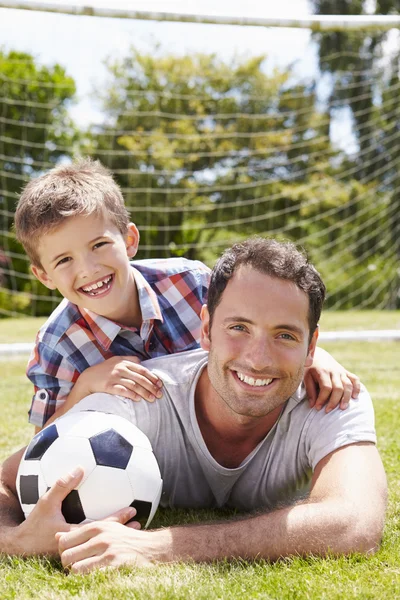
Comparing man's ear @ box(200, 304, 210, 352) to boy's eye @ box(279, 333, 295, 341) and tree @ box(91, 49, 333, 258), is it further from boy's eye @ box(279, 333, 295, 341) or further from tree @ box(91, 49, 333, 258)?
tree @ box(91, 49, 333, 258)

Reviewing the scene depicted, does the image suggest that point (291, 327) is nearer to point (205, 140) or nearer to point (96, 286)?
point (96, 286)

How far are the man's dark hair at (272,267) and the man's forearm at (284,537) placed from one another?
0.66 m

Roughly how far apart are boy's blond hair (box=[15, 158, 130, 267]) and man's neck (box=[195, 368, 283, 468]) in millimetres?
874

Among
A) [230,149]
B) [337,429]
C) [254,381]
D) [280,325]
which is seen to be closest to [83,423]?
[254,381]

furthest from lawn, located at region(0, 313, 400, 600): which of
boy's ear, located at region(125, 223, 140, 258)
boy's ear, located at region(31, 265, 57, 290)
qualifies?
boy's ear, located at region(125, 223, 140, 258)

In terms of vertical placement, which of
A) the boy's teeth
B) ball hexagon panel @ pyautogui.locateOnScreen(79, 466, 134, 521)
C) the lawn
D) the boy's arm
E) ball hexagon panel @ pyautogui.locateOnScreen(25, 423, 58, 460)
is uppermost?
the boy's teeth

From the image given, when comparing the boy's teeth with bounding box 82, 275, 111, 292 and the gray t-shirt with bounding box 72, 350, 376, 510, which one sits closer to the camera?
the gray t-shirt with bounding box 72, 350, 376, 510

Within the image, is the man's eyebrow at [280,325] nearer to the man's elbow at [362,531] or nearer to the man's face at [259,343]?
the man's face at [259,343]

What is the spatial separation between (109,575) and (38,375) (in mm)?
1360

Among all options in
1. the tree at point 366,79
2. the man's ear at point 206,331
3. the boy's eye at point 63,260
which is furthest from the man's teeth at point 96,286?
the tree at point 366,79

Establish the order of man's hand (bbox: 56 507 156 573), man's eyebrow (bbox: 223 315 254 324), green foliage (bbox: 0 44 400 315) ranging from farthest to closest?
green foliage (bbox: 0 44 400 315) < man's eyebrow (bbox: 223 315 254 324) < man's hand (bbox: 56 507 156 573)

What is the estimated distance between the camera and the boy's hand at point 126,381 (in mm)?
2734

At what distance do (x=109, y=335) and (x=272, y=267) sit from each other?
1.02m

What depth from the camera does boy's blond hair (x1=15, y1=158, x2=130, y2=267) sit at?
3.09 m
